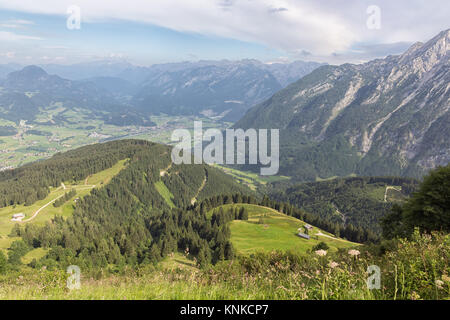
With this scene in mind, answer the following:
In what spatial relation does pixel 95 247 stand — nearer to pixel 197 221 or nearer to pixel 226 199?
pixel 197 221

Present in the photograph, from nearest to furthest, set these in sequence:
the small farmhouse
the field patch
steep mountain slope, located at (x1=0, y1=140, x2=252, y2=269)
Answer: steep mountain slope, located at (x1=0, y1=140, x2=252, y2=269) → the field patch → the small farmhouse

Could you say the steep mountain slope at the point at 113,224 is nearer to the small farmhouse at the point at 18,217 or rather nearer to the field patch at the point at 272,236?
the small farmhouse at the point at 18,217

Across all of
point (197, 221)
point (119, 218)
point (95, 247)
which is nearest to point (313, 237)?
point (197, 221)

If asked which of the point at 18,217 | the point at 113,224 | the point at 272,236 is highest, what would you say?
the point at 272,236

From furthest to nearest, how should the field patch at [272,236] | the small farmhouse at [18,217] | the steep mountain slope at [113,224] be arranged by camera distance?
the small farmhouse at [18,217] → the field patch at [272,236] → the steep mountain slope at [113,224]

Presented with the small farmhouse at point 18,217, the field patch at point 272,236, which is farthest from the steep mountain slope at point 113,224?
the field patch at point 272,236

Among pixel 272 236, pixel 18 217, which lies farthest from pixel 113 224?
pixel 272 236

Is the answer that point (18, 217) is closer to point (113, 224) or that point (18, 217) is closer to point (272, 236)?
point (113, 224)

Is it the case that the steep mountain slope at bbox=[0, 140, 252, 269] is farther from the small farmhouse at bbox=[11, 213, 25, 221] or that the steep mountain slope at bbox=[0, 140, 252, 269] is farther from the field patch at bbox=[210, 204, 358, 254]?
the field patch at bbox=[210, 204, 358, 254]

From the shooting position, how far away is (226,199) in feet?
450

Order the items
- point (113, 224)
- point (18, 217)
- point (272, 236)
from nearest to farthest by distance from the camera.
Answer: point (272, 236) < point (18, 217) < point (113, 224)

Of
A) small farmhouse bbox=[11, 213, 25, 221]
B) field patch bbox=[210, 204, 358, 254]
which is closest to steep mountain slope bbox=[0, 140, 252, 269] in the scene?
small farmhouse bbox=[11, 213, 25, 221]

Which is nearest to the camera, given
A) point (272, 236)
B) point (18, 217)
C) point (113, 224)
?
point (272, 236)
